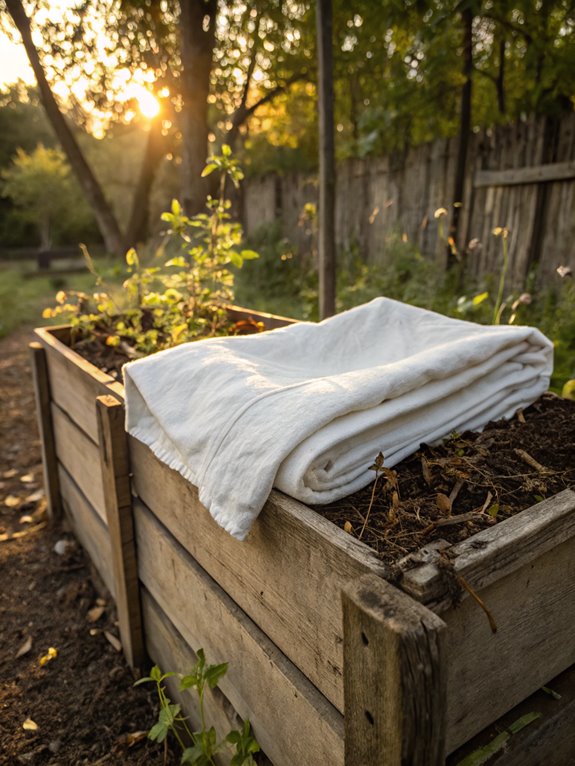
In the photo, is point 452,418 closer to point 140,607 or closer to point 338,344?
point 338,344

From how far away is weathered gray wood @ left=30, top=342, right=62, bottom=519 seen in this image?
2.85 meters

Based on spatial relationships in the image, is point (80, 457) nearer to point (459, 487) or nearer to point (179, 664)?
point (179, 664)

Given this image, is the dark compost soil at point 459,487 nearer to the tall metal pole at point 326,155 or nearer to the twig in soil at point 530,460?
the twig in soil at point 530,460

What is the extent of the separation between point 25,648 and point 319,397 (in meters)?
1.89

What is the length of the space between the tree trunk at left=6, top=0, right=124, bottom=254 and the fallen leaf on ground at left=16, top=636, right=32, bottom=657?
7.52 meters

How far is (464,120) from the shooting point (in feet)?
16.3

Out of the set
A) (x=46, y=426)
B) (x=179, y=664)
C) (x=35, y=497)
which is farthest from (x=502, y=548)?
(x=35, y=497)

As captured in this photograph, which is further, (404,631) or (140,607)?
(140,607)

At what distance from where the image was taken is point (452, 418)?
1.37 meters

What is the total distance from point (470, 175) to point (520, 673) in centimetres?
525

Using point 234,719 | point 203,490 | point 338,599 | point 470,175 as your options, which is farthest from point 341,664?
point 470,175

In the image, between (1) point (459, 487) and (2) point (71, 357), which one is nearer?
(1) point (459, 487)

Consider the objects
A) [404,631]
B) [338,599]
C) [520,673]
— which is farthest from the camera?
[520,673]

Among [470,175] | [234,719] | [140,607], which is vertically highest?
[470,175]
